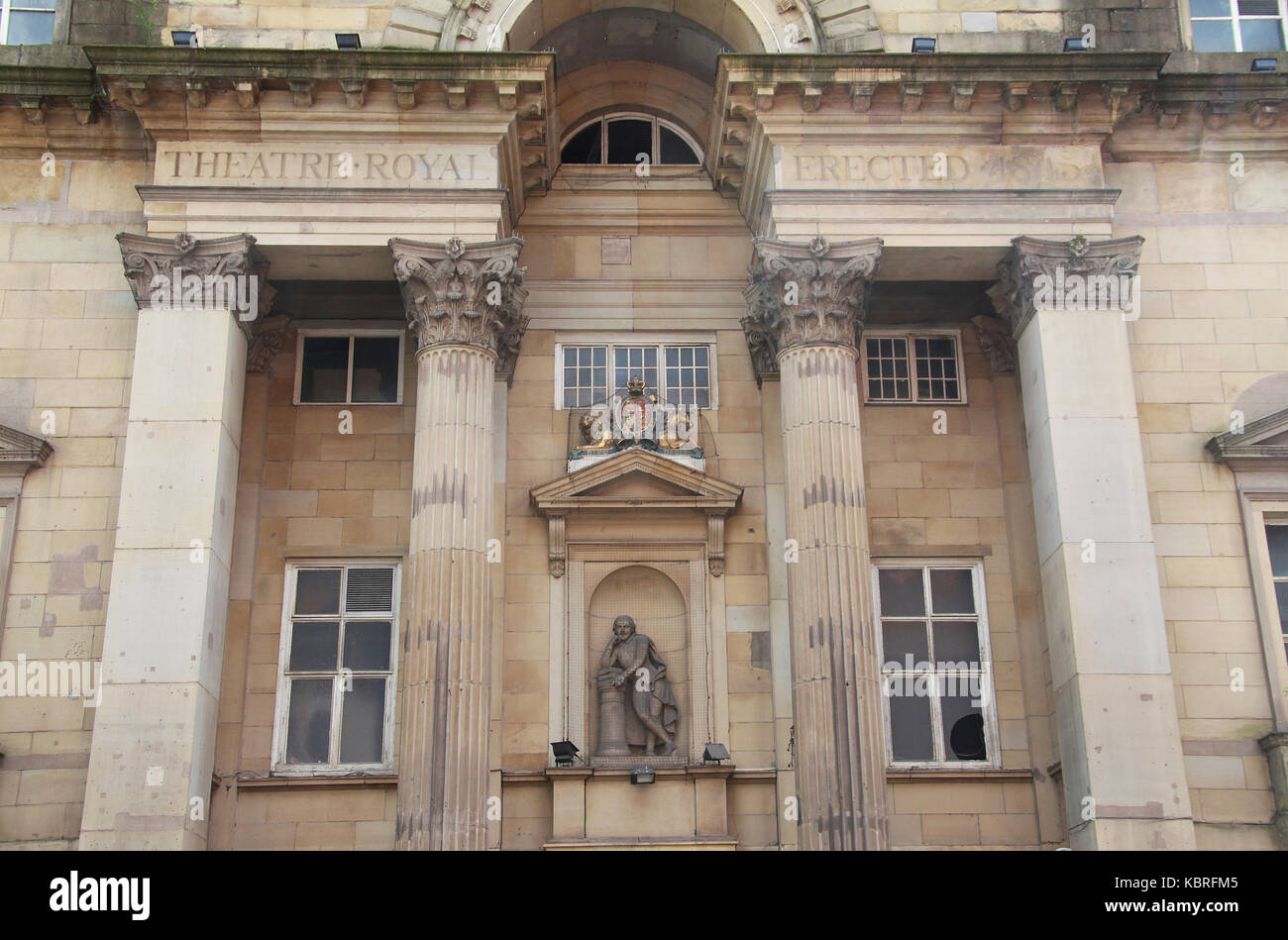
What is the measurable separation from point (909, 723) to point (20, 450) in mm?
12392

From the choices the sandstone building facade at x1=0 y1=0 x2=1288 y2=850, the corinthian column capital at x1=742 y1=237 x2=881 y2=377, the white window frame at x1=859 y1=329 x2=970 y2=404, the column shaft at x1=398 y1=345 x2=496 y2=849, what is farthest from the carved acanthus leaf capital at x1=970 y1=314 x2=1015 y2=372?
the column shaft at x1=398 y1=345 x2=496 y2=849

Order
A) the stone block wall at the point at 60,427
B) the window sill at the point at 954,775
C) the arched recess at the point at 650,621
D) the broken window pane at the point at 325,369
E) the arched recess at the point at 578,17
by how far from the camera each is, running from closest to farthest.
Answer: the stone block wall at the point at 60,427, the window sill at the point at 954,775, the arched recess at the point at 650,621, the arched recess at the point at 578,17, the broken window pane at the point at 325,369

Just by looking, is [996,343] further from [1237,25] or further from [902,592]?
[1237,25]

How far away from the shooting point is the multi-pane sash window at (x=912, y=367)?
22.3m

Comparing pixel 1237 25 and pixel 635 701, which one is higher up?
pixel 1237 25

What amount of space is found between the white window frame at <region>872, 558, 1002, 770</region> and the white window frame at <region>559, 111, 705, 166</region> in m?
7.11

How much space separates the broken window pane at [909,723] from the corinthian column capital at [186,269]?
10.2 meters

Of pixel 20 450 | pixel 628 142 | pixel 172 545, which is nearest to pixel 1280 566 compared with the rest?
pixel 628 142

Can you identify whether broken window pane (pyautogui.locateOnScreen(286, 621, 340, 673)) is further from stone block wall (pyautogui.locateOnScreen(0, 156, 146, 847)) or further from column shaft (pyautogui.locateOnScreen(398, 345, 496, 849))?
stone block wall (pyautogui.locateOnScreen(0, 156, 146, 847))

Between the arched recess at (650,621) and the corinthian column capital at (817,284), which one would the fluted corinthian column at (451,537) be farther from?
the corinthian column capital at (817,284)

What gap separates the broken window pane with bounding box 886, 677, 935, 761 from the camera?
67.2 ft

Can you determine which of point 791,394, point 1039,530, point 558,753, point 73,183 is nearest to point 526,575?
point 558,753

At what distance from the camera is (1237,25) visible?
890 inches

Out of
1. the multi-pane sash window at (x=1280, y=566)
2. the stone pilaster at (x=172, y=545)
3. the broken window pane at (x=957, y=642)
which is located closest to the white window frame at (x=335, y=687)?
the stone pilaster at (x=172, y=545)
